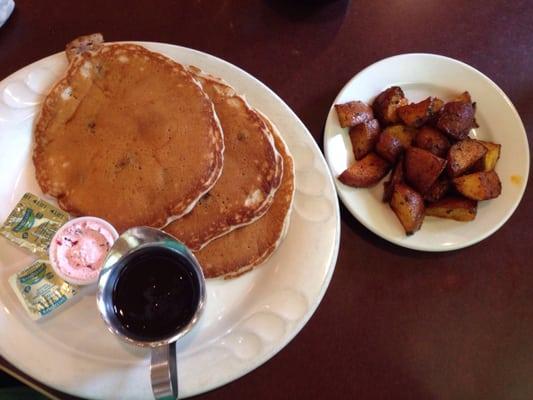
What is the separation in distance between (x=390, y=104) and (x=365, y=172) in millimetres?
238

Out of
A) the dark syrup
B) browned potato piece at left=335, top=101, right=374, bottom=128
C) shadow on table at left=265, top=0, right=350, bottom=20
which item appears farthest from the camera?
shadow on table at left=265, top=0, right=350, bottom=20

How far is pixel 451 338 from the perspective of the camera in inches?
54.7

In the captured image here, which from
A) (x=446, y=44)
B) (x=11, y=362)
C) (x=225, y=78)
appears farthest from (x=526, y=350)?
(x=11, y=362)

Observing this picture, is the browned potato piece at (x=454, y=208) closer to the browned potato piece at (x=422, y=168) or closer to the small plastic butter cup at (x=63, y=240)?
the browned potato piece at (x=422, y=168)

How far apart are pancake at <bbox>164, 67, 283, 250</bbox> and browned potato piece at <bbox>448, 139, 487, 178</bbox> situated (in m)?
0.52

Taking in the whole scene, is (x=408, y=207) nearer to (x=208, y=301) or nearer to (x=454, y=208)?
(x=454, y=208)

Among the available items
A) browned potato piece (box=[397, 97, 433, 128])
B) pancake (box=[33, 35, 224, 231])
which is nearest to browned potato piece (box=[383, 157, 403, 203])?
browned potato piece (box=[397, 97, 433, 128])

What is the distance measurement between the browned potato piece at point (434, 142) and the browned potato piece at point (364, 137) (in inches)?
5.5

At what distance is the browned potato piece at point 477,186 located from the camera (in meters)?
1.37

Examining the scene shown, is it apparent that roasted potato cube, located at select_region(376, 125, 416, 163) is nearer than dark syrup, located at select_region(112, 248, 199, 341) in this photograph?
No

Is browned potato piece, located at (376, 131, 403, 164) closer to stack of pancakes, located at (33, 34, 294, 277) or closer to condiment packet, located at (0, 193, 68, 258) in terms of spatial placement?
stack of pancakes, located at (33, 34, 294, 277)

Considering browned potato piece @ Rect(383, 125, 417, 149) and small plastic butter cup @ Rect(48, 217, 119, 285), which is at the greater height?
browned potato piece @ Rect(383, 125, 417, 149)

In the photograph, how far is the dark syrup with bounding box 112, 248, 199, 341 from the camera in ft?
3.82

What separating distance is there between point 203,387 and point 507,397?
2.95 ft
